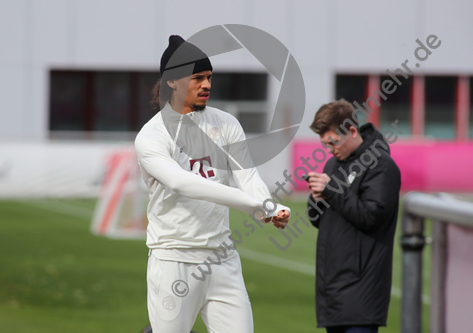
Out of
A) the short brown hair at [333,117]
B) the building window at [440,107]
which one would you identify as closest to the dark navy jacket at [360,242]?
the short brown hair at [333,117]

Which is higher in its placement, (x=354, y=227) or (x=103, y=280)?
(x=354, y=227)

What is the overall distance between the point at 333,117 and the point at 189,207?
3.31ft

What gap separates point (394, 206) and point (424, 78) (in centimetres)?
2270

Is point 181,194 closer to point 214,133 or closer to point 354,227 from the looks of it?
point 214,133

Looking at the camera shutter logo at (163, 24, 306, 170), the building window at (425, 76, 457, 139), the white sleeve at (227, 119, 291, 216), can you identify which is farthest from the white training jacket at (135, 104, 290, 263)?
the building window at (425, 76, 457, 139)

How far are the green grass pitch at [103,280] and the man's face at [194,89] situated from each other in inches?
136

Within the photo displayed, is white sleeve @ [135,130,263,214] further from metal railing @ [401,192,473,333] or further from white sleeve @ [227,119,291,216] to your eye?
metal railing @ [401,192,473,333]

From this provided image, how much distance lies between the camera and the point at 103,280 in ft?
26.5

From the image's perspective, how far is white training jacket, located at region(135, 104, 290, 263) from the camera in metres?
3.01

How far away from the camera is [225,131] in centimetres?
320

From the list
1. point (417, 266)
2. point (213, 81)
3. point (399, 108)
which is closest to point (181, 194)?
point (417, 266)

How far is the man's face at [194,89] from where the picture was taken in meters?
3.07

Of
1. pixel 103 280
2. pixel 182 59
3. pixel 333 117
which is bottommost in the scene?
pixel 103 280

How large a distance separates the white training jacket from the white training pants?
8 centimetres
